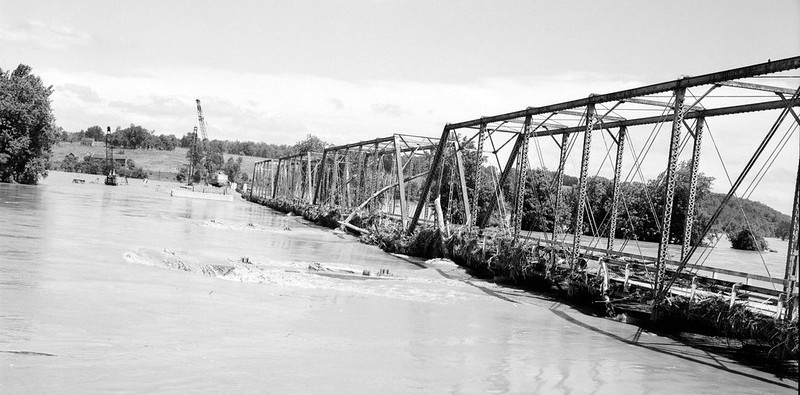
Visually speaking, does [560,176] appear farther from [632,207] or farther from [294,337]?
[632,207]

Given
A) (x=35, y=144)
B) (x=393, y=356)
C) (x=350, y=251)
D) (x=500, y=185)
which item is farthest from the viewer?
(x=35, y=144)

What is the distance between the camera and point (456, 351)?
1243 cm

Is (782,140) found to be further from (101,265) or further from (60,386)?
(101,265)

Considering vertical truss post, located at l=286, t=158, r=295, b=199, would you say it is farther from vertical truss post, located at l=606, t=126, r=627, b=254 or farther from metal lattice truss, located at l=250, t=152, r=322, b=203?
vertical truss post, located at l=606, t=126, r=627, b=254

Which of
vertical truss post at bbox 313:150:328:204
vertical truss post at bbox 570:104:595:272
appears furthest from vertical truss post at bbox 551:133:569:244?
vertical truss post at bbox 313:150:328:204

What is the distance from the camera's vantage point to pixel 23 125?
72.9 metres

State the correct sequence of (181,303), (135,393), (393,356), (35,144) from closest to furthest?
(135,393)
(393,356)
(181,303)
(35,144)

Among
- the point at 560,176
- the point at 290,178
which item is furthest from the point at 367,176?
the point at 560,176

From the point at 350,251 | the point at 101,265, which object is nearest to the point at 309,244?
the point at 350,251

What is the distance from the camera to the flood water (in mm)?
9492

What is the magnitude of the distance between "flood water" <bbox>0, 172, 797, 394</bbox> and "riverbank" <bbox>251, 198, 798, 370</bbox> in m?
0.66

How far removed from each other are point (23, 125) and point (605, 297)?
7199 cm

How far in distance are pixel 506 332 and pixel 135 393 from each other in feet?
28.1

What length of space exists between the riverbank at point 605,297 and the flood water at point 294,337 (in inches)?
25.8
